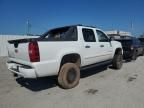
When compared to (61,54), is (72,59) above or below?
below

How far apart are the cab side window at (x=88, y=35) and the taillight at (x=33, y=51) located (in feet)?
7.25

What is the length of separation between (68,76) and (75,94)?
0.70 m

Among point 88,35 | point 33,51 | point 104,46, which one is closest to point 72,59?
point 88,35

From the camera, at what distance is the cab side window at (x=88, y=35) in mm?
5902

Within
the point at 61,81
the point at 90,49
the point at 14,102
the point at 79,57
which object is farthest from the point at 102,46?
the point at 14,102

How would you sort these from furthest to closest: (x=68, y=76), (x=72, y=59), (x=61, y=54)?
(x=72, y=59) < (x=68, y=76) < (x=61, y=54)

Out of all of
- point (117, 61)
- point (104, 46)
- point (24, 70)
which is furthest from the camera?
point (117, 61)

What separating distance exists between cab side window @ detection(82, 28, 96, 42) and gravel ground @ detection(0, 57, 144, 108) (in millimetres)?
1607

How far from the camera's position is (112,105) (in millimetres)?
3920

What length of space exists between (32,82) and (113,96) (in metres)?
3.11

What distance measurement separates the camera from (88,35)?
20.0 feet

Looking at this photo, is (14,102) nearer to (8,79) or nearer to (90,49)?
(8,79)

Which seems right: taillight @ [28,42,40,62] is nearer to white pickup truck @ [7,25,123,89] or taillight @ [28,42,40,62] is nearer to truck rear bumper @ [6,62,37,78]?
white pickup truck @ [7,25,123,89]

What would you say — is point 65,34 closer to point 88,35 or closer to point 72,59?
point 72,59
